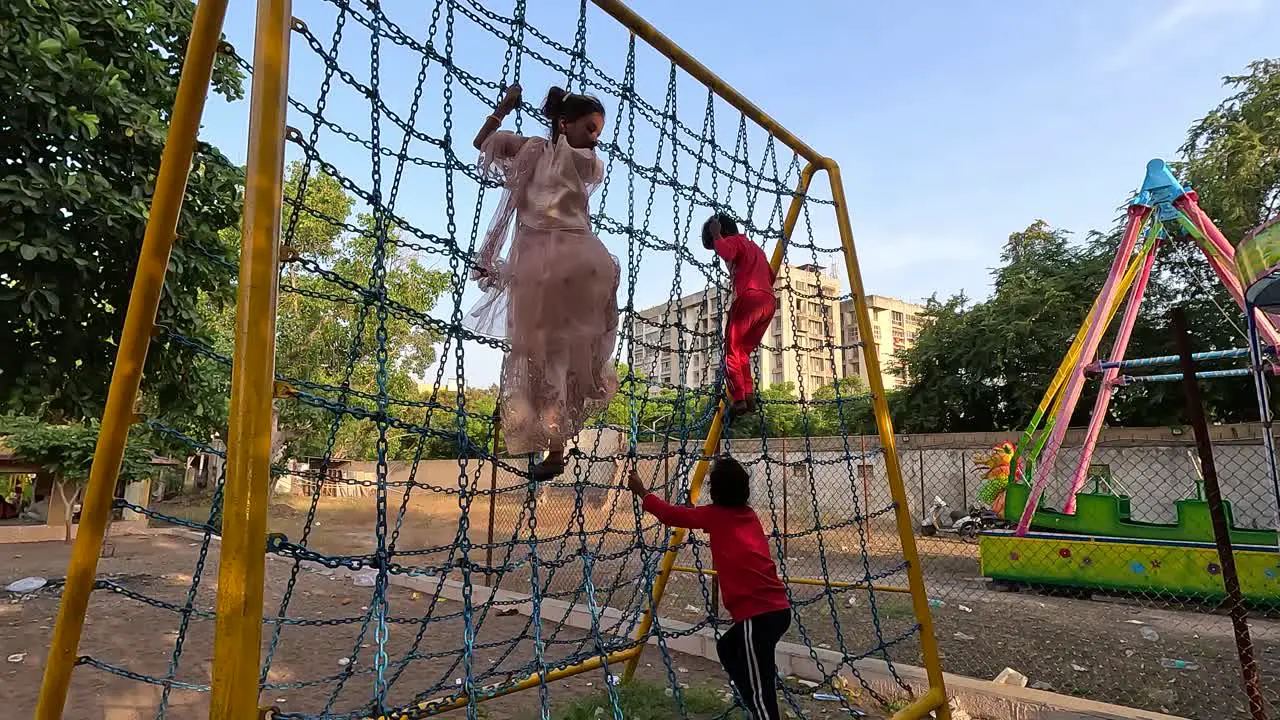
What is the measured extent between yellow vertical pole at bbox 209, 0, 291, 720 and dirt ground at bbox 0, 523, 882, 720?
2.82 ft

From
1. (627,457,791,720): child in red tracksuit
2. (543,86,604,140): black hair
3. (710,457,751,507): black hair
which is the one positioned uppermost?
(543,86,604,140): black hair

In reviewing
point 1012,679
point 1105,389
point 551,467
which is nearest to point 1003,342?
point 1105,389

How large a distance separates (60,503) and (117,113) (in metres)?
10.8

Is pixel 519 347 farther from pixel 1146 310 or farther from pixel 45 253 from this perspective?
pixel 1146 310

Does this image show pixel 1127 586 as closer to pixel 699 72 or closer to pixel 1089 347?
pixel 1089 347

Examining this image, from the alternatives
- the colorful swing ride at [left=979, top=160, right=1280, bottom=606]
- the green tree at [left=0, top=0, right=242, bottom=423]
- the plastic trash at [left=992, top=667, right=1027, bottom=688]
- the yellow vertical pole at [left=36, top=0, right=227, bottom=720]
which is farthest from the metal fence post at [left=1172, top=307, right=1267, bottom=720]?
the green tree at [left=0, top=0, right=242, bottom=423]

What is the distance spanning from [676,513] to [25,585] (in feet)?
24.6

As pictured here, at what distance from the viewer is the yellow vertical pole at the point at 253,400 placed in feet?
4.26

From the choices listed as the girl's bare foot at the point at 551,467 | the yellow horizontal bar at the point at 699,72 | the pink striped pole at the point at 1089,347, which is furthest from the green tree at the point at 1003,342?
the girl's bare foot at the point at 551,467

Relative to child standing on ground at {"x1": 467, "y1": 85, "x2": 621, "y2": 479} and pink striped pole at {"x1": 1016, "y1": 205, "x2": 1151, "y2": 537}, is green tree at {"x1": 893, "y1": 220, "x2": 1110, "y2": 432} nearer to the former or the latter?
pink striped pole at {"x1": 1016, "y1": 205, "x2": 1151, "y2": 537}

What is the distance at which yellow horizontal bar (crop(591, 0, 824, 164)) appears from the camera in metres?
2.67

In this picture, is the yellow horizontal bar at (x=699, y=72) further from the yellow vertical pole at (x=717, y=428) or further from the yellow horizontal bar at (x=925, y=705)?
the yellow horizontal bar at (x=925, y=705)

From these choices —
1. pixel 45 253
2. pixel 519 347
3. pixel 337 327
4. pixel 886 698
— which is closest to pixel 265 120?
pixel 519 347

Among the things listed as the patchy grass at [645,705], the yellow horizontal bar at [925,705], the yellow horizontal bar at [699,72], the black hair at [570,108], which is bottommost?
the patchy grass at [645,705]
